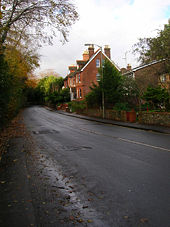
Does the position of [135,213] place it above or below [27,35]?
below

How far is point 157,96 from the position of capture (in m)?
24.0

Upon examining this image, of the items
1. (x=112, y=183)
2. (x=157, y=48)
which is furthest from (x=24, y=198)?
(x=157, y=48)

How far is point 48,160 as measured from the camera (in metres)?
8.44

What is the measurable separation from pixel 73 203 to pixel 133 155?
4.62 metres

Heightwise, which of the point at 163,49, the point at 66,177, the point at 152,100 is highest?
the point at 163,49

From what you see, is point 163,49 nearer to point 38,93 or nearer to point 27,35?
point 27,35

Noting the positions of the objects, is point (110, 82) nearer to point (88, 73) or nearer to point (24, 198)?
point (88, 73)

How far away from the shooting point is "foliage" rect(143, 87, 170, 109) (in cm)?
2380

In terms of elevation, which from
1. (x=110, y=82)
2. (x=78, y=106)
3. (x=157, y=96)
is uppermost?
(x=110, y=82)

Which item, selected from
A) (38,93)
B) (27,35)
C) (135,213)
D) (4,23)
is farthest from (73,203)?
(38,93)

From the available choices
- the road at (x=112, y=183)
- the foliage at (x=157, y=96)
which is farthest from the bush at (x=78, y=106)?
the road at (x=112, y=183)

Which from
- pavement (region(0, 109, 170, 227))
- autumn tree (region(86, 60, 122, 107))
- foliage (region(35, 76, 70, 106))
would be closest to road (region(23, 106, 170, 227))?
pavement (region(0, 109, 170, 227))

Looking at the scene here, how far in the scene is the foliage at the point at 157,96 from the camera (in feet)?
78.1

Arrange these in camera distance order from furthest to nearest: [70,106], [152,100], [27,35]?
[70,106], [152,100], [27,35]
